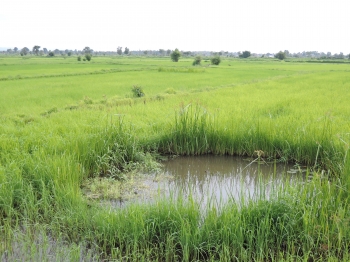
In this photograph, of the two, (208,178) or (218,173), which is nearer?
(208,178)

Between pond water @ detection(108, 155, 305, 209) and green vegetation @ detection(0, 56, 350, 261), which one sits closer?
green vegetation @ detection(0, 56, 350, 261)

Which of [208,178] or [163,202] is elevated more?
[163,202]

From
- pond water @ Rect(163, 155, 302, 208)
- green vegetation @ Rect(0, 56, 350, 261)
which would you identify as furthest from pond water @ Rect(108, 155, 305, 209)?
green vegetation @ Rect(0, 56, 350, 261)

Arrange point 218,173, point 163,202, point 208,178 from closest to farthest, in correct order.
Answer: point 163,202 < point 208,178 < point 218,173

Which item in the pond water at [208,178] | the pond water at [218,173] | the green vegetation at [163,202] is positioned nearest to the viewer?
the green vegetation at [163,202]

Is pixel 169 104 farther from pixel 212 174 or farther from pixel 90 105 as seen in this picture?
pixel 212 174

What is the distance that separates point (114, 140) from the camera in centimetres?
512

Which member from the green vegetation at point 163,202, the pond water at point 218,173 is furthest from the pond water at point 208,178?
the green vegetation at point 163,202

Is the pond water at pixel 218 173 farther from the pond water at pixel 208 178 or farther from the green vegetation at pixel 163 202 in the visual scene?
the green vegetation at pixel 163 202

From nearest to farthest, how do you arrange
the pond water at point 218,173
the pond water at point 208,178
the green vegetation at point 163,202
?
the green vegetation at point 163,202 → the pond water at point 208,178 → the pond water at point 218,173

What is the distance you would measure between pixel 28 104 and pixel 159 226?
7843mm

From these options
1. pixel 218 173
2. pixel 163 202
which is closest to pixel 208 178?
pixel 218 173

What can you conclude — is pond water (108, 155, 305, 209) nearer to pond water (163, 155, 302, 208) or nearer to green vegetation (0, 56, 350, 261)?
pond water (163, 155, 302, 208)

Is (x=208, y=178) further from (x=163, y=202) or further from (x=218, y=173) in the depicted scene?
(x=163, y=202)
